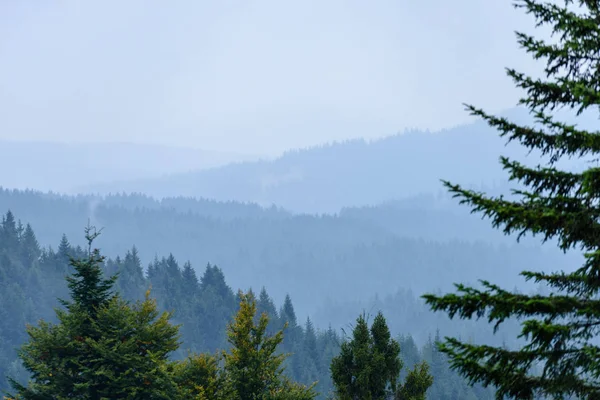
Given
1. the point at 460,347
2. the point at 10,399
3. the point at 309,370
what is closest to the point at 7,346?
the point at 309,370

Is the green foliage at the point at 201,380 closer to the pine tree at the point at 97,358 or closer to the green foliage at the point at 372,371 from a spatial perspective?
the pine tree at the point at 97,358

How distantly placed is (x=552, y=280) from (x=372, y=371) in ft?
41.1

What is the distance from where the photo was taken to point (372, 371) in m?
21.5

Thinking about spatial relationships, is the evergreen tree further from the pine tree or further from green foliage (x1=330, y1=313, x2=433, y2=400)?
the pine tree

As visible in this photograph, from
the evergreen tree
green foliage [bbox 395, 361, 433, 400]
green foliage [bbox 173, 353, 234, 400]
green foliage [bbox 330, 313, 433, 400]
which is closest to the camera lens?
green foliage [bbox 395, 361, 433, 400]

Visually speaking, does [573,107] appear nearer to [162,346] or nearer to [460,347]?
[460,347]

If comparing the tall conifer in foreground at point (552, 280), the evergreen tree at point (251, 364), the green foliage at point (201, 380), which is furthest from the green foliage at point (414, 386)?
the tall conifer in foreground at point (552, 280)

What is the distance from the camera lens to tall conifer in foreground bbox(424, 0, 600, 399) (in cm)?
842

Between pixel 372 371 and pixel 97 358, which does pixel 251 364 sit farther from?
pixel 97 358

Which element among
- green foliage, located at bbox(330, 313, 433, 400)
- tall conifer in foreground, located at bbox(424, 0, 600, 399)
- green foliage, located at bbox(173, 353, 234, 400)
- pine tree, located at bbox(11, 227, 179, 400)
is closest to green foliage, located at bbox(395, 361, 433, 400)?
green foliage, located at bbox(330, 313, 433, 400)

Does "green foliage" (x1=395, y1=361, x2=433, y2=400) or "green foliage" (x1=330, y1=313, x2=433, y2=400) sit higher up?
"green foliage" (x1=330, y1=313, x2=433, y2=400)

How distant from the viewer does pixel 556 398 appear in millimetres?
8945

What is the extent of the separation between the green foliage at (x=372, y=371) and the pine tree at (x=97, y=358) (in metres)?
5.07

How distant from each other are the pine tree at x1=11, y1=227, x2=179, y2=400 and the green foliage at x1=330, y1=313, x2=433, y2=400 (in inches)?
200
